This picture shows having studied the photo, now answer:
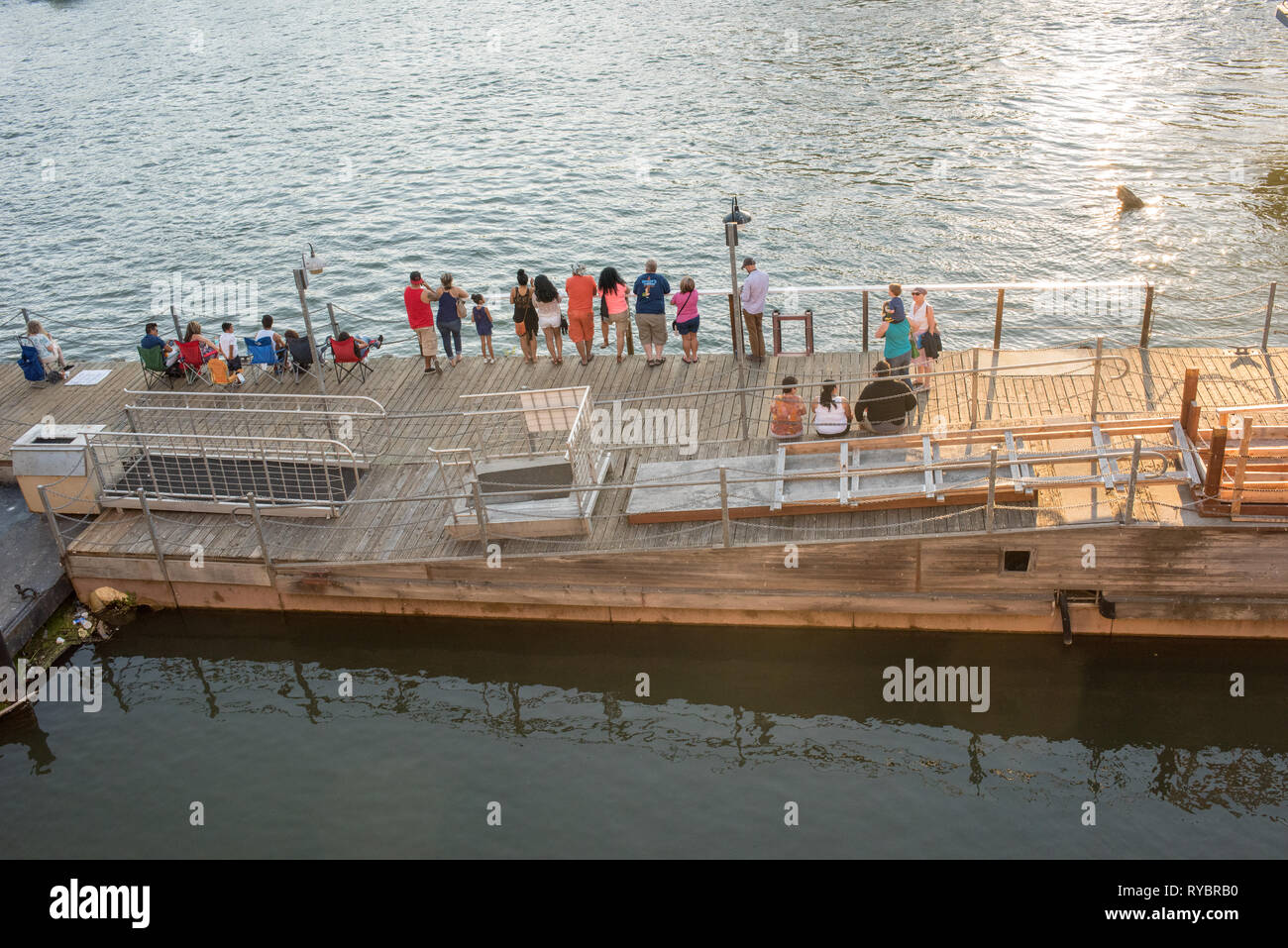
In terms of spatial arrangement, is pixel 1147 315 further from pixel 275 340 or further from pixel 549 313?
pixel 275 340

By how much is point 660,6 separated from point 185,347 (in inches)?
1651

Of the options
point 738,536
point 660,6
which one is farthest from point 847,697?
point 660,6

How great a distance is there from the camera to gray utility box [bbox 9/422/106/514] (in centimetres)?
1859

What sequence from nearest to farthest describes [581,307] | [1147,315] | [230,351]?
[1147,315]
[581,307]
[230,351]

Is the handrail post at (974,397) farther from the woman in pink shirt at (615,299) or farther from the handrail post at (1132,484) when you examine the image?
the woman in pink shirt at (615,299)

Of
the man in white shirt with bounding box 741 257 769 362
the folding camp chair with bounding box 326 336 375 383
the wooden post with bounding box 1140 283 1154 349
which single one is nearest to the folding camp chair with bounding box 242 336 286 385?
the folding camp chair with bounding box 326 336 375 383

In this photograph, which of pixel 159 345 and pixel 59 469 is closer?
pixel 59 469

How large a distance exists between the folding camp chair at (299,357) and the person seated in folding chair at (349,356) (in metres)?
0.37

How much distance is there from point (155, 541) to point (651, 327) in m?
9.00

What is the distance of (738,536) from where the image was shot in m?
16.4

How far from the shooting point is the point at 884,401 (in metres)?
17.3

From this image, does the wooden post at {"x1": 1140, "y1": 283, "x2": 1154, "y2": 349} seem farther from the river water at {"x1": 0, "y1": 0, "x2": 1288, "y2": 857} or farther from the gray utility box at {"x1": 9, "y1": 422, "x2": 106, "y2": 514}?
the gray utility box at {"x1": 9, "y1": 422, "x2": 106, "y2": 514}

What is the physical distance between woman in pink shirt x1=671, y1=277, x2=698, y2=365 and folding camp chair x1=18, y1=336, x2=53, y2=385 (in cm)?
1287

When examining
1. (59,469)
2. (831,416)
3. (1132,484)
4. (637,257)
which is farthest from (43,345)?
(1132,484)
